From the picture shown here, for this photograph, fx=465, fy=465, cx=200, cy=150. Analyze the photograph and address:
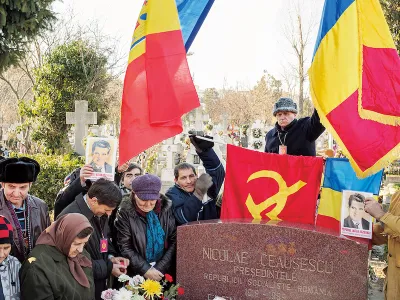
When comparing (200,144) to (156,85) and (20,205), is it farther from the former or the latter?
(20,205)

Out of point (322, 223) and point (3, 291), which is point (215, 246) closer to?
point (322, 223)

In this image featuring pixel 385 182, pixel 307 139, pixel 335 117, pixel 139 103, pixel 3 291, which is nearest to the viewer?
pixel 3 291

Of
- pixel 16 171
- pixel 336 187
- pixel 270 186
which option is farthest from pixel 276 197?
pixel 16 171

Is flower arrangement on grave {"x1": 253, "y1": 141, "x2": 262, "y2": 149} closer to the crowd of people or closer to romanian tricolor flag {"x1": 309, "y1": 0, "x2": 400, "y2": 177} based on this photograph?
the crowd of people

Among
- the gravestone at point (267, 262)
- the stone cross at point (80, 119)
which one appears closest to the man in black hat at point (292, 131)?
the gravestone at point (267, 262)

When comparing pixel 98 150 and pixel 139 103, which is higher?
pixel 139 103

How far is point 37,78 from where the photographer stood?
14.0 meters

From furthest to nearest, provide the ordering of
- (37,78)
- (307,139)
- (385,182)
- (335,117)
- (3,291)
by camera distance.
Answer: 1. (385,182)
2. (37,78)
3. (307,139)
4. (335,117)
5. (3,291)

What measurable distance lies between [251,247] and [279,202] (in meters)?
0.51

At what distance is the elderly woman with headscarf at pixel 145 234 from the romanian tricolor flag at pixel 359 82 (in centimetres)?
156

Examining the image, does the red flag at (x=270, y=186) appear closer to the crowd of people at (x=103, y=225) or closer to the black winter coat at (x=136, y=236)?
the crowd of people at (x=103, y=225)

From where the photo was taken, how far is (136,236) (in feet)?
12.9

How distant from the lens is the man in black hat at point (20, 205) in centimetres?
346

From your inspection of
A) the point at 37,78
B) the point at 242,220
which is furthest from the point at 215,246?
the point at 37,78
